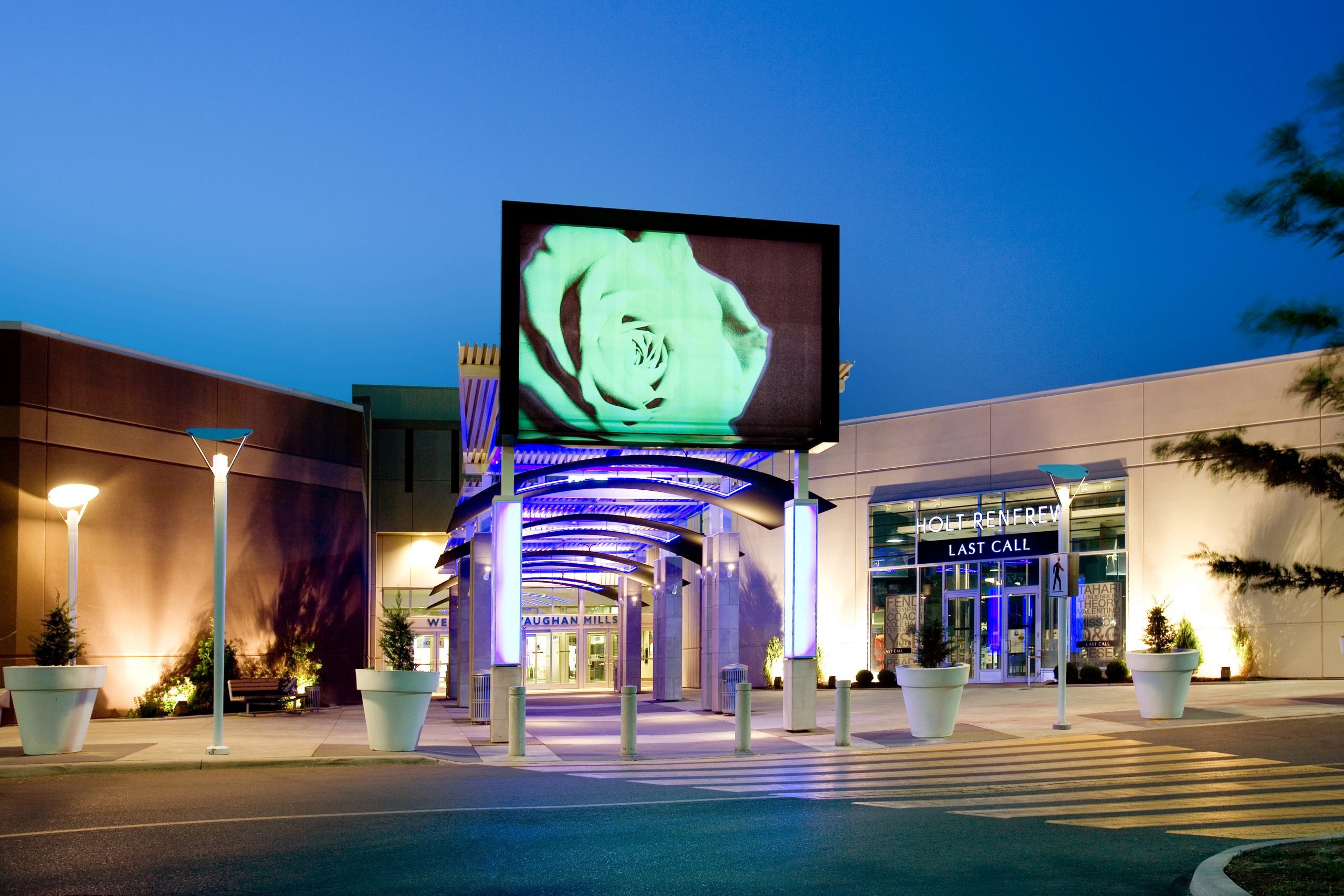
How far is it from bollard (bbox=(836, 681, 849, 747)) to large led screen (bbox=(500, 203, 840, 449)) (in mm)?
4660

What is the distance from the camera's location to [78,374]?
83.0 feet

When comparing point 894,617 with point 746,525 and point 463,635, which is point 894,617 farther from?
point 463,635

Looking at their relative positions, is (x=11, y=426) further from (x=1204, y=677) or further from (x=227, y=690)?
(x=1204, y=677)

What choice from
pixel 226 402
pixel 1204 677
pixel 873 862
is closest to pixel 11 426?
pixel 226 402

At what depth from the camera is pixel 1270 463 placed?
30.9 ft

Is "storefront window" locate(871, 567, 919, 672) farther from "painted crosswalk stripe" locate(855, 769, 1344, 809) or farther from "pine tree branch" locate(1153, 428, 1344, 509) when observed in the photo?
"pine tree branch" locate(1153, 428, 1344, 509)

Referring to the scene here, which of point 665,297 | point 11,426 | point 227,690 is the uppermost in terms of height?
point 665,297

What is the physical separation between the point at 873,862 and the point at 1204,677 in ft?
79.1

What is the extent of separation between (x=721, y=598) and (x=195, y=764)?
12631mm

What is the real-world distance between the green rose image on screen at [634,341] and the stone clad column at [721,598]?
5.71 meters

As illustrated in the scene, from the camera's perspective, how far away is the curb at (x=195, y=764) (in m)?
15.5

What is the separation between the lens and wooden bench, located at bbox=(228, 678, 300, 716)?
88.7ft

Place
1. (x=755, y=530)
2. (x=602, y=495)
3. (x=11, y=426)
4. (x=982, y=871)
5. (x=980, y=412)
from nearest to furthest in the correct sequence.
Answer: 1. (x=982, y=871)
2. (x=11, y=426)
3. (x=602, y=495)
4. (x=980, y=412)
5. (x=755, y=530)

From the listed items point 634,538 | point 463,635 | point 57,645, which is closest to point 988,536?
point 634,538
